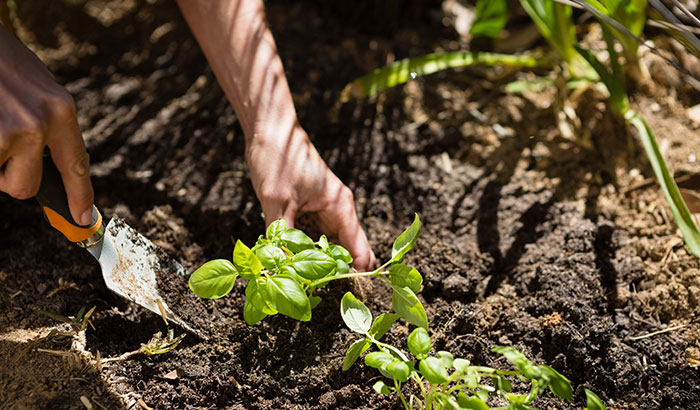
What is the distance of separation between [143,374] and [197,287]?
11.0 inches

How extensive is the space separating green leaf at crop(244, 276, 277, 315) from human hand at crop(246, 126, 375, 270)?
0.22 meters

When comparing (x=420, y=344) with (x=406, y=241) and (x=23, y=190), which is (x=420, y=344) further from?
(x=23, y=190)

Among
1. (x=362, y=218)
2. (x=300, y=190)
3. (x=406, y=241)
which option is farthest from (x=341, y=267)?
(x=362, y=218)

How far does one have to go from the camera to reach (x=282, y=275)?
0.99 m

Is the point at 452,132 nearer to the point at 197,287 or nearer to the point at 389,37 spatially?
the point at 389,37

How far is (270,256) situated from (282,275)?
0.04 m

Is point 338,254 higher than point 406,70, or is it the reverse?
point 406,70

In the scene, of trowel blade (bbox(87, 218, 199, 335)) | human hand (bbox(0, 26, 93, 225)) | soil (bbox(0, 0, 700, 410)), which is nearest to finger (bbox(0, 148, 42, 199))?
human hand (bbox(0, 26, 93, 225))

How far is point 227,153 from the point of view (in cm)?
164

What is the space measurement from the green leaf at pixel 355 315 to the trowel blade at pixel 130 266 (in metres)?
0.34

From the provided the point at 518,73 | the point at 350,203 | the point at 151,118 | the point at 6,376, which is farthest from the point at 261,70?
the point at 518,73

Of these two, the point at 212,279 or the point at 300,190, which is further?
the point at 300,190

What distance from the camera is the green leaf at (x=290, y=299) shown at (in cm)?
96

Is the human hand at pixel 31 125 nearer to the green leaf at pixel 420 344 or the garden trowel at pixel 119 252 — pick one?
the garden trowel at pixel 119 252
